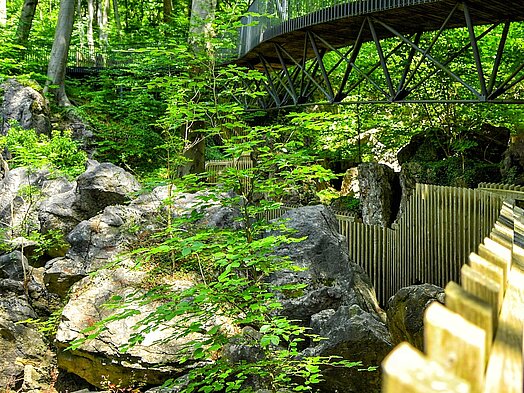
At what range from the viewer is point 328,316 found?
7.25m

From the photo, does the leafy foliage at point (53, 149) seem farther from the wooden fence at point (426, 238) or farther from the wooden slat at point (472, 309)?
the wooden slat at point (472, 309)

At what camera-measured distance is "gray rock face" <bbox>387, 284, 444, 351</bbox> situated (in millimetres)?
6035

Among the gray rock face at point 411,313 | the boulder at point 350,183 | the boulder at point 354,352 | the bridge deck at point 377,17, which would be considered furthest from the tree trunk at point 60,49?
the gray rock face at point 411,313

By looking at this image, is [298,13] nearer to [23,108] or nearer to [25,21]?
[23,108]

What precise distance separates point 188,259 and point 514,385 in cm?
818

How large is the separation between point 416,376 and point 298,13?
12.2m

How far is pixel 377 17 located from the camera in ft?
32.0

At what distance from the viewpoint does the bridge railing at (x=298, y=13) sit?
920 cm

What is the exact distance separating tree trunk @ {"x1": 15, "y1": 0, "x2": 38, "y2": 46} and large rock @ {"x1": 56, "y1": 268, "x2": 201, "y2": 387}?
1593 centimetres

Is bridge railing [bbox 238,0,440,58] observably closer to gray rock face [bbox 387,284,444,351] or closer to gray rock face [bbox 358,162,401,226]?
gray rock face [bbox 387,284,444,351]

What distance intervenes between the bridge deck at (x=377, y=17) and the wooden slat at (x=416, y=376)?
28.0ft

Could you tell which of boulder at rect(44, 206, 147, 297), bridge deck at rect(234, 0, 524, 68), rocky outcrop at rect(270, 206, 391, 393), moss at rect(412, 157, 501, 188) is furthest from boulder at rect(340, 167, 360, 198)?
boulder at rect(44, 206, 147, 297)

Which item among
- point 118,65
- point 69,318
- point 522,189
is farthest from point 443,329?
point 118,65

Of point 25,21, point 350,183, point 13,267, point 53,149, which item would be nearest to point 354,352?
point 13,267
